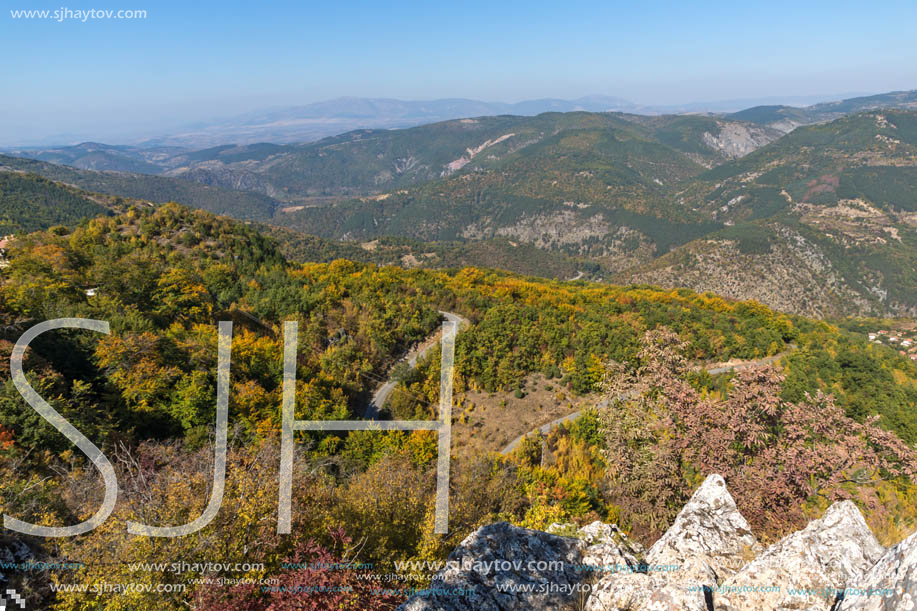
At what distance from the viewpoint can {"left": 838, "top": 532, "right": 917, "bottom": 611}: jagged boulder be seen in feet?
16.2

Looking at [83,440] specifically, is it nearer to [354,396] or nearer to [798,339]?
[354,396]

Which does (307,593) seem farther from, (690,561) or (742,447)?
(742,447)

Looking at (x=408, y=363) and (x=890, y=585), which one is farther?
(x=408, y=363)

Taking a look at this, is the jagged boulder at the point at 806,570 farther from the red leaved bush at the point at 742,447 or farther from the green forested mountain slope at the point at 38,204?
the green forested mountain slope at the point at 38,204

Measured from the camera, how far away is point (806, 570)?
7.01 metres

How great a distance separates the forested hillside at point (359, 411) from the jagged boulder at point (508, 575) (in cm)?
185

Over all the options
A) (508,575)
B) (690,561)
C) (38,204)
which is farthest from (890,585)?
(38,204)

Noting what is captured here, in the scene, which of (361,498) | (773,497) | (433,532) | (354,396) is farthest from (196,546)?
(354,396)

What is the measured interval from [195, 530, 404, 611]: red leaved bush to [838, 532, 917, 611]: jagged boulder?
26.0 feet

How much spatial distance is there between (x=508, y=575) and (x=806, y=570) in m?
5.27

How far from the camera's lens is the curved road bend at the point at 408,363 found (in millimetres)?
39469

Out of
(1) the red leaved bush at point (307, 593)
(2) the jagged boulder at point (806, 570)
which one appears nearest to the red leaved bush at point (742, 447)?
(2) the jagged boulder at point (806, 570)

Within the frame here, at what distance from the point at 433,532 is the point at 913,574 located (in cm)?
1214

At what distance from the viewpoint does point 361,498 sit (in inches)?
585
